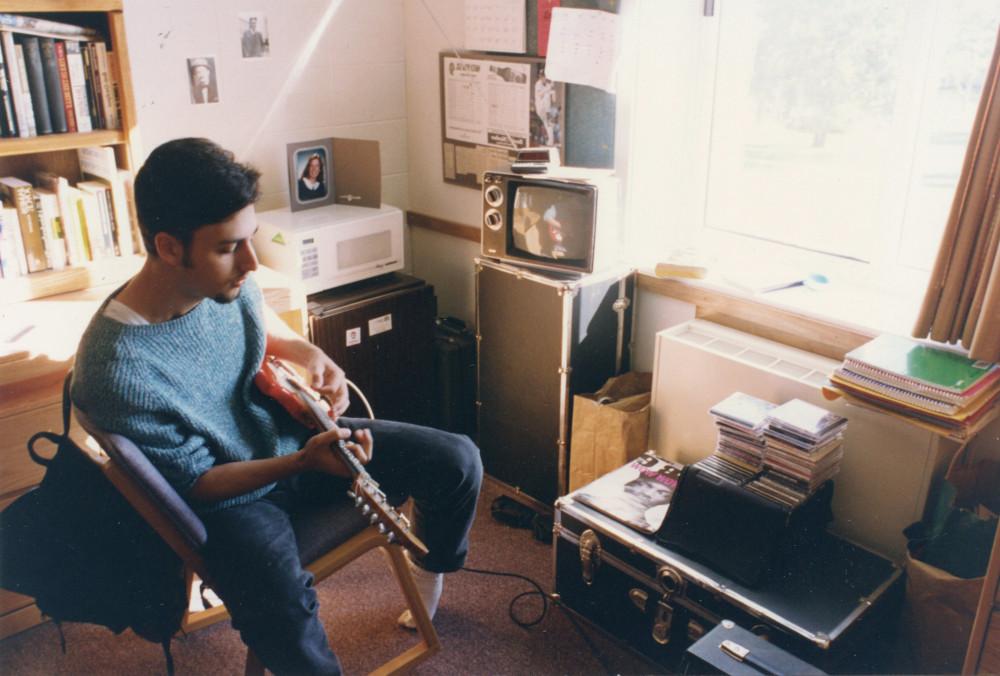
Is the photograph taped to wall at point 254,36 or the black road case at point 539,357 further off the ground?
the photograph taped to wall at point 254,36

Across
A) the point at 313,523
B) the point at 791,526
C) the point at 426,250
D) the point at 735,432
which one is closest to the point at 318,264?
the point at 426,250

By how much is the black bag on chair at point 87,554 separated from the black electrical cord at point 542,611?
886mm

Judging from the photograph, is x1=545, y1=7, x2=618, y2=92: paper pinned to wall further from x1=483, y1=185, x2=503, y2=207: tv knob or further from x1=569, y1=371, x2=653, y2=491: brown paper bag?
x1=569, y1=371, x2=653, y2=491: brown paper bag

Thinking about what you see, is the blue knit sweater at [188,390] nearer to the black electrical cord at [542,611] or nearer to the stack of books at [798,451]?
the black electrical cord at [542,611]

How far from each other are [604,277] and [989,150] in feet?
3.38

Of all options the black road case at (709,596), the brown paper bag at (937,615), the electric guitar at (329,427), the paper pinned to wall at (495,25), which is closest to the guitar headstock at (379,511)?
the electric guitar at (329,427)

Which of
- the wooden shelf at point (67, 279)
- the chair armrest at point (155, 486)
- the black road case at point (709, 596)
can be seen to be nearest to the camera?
the chair armrest at point (155, 486)

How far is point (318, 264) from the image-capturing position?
8.62ft

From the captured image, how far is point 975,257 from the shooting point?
1784 mm

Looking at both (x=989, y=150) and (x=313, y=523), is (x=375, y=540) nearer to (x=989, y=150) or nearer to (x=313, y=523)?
(x=313, y=523)

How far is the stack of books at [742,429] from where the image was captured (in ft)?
6.52

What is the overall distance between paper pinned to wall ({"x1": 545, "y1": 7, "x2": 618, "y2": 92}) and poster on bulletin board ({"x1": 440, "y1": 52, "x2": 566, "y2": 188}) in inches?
3.4

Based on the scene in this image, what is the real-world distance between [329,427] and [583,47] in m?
1.39

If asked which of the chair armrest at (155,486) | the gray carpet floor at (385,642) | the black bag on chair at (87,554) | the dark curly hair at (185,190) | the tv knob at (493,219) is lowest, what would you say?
the gray carpet floor at (385,642)
